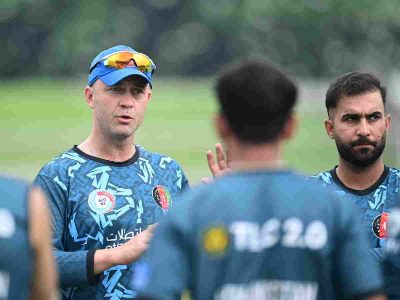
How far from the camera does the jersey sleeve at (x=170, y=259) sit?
13.7 ft

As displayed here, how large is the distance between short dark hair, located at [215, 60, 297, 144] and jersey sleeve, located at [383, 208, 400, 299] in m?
0.63

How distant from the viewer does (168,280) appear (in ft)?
13.7

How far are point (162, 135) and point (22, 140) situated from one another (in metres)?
5.18

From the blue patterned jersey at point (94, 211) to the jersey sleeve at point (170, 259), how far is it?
2.19m

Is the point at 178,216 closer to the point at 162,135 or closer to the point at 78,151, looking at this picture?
→ the point at 78,151

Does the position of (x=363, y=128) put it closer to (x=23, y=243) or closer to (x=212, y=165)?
(x=212, y=165)

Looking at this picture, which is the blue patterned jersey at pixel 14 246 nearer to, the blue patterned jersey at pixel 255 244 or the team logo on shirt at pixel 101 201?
the blue patterned jersey at pixel 255 244

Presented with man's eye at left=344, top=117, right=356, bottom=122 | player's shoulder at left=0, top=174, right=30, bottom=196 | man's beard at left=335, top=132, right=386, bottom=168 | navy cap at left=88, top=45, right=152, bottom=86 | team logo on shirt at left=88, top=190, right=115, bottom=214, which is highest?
navy cap at left=88, top=45, right=152, bottom=86

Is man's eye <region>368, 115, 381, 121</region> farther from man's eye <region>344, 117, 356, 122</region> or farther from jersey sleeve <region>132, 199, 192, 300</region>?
jersey sleeve <region>132, 199, 192, 300</region>

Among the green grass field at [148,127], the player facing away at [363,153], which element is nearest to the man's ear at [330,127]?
the player facing away at [363,153]

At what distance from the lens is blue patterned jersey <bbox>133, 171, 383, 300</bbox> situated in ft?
13.7

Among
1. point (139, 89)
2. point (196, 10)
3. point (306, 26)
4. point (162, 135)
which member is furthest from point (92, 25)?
point (139, 89)

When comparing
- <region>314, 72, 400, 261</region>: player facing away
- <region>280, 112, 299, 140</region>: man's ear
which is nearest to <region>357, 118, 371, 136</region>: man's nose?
<region>314, 72, 400, 261</region>: player facing away

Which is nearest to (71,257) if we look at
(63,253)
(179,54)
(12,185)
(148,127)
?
(63,253)
